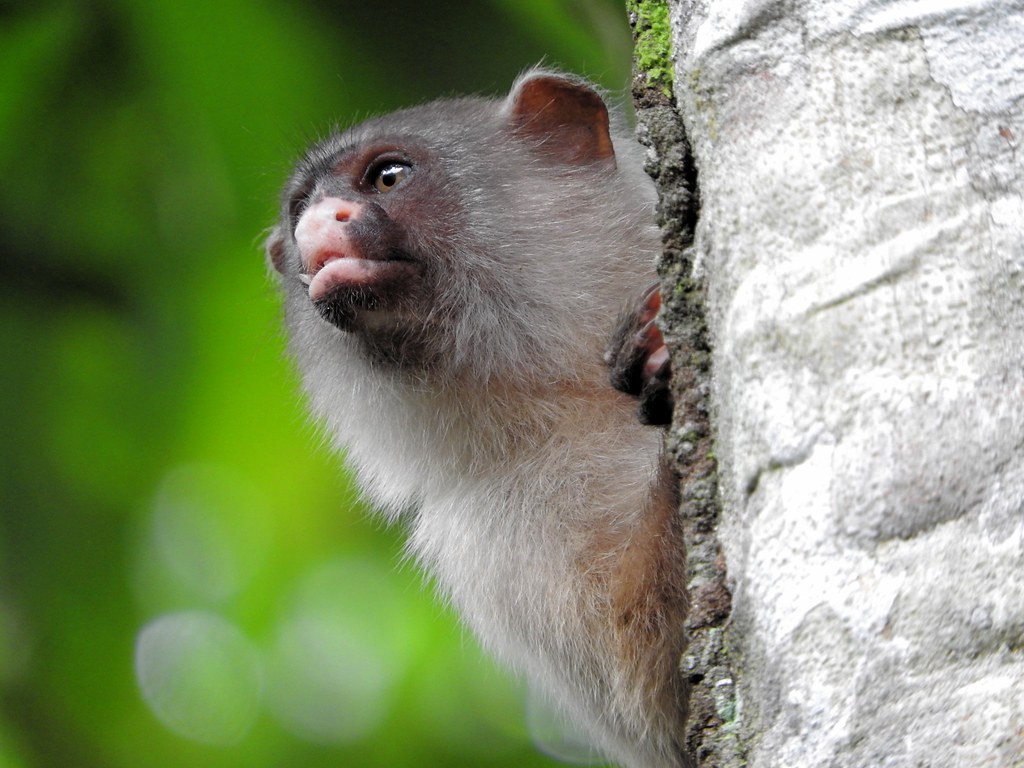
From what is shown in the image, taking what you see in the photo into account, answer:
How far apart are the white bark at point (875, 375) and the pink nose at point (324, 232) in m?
1.85

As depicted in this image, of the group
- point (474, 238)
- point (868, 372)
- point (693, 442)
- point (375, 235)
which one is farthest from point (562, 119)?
point (868, 372)

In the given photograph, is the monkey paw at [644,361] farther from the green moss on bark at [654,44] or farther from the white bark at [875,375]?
the white bark at [875,375]

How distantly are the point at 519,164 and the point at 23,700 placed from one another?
113 inches

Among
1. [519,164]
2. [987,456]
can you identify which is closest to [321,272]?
[519,164]

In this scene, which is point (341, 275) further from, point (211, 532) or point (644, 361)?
point (211, 532)

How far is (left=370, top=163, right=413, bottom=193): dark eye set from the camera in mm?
3766

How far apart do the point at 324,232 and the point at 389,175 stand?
423mm

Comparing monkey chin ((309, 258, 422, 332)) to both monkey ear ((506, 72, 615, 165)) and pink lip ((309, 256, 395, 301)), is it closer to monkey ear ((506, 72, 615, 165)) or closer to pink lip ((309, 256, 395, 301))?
pink lip ((309, 256, 395, 301))

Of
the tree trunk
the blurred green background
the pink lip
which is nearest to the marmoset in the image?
the pink lip

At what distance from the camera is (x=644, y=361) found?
280 centimetres

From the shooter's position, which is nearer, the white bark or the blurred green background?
the white bark

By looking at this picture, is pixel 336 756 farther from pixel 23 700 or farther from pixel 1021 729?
pixel 1021 729

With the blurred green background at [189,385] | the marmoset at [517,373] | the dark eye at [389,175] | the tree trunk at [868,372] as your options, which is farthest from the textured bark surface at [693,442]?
the blurred green background at [189,385]

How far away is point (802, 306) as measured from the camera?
63.5 inches
